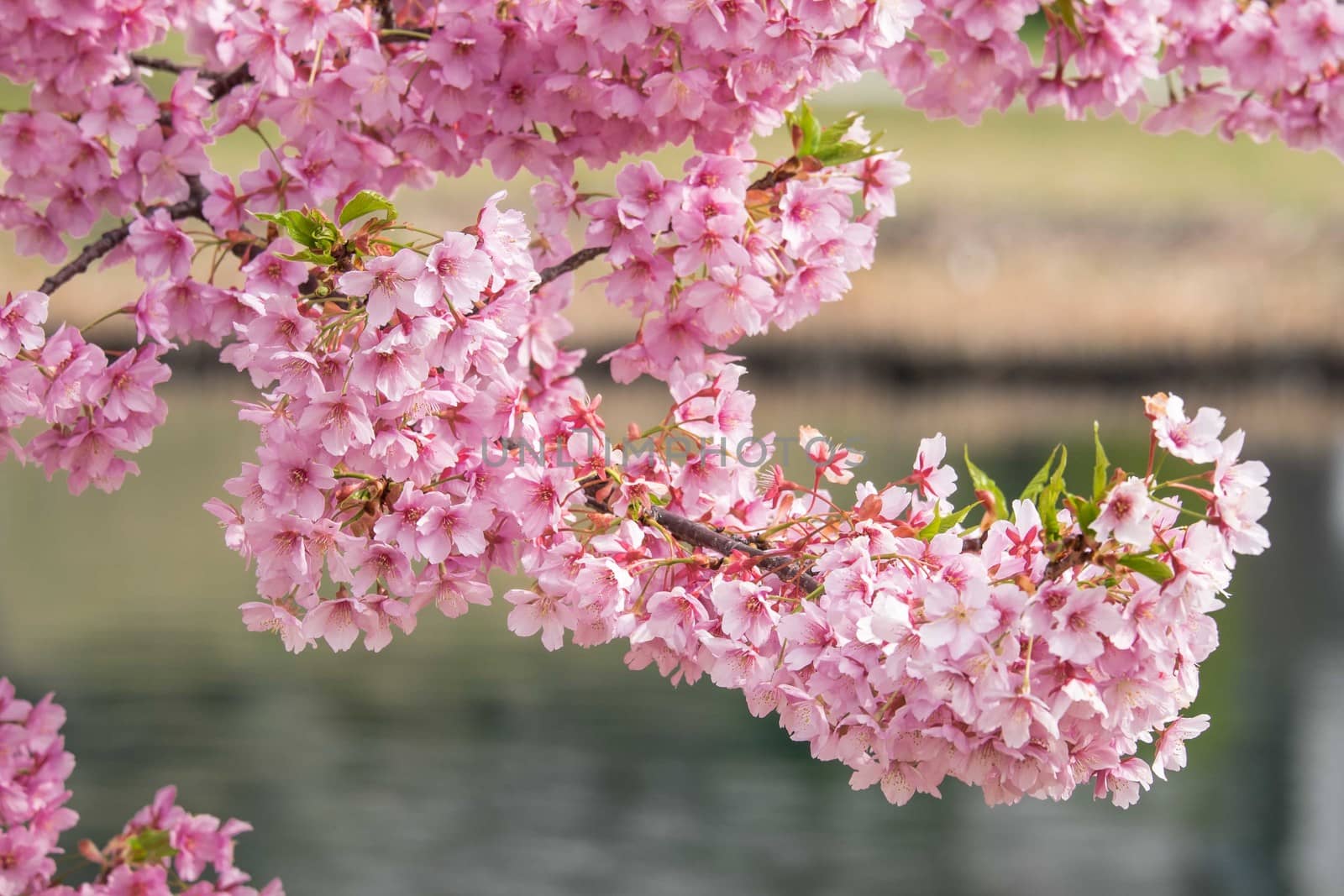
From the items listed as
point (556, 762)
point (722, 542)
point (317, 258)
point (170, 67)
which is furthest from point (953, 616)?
point (556, 762)

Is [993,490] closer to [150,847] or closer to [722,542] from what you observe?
[722,542]

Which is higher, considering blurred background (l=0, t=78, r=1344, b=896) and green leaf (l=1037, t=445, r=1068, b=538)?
blurred background (l=0, t=78, r=1344, b=896)

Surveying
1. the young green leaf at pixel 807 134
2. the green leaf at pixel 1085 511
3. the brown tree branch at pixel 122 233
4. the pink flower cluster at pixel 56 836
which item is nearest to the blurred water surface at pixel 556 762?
the pink flower cluster at pixel 56 836

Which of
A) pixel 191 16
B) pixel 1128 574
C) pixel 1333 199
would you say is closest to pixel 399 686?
pixel 191 16

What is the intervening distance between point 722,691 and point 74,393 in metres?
8.34

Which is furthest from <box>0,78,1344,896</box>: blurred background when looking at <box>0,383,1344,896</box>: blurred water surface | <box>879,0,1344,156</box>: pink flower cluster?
<box>879,0,1344,156</box>: pink flower cluster

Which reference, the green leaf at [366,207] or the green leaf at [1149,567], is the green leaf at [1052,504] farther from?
the green leaf at [366,207]

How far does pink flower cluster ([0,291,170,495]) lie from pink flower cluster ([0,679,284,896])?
0.44 meters

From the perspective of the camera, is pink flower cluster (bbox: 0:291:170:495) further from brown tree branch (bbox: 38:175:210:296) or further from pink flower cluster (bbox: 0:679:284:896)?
pink flower cluster (bbox: 0:679:284:896)

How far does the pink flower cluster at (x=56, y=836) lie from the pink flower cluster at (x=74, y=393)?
1.44 ft

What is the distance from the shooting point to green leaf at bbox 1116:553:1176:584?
1381 millimetres

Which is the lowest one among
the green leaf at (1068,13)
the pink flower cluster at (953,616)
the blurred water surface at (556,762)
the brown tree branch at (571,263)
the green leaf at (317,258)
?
the pink flower cluster at (953,616)

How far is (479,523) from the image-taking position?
1.62 metres

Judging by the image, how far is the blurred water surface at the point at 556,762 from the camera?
7.57 m
